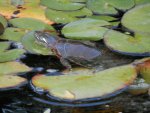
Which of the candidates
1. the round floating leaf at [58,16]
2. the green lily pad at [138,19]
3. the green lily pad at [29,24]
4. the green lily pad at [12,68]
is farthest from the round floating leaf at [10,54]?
the green lily pad at [138,19]

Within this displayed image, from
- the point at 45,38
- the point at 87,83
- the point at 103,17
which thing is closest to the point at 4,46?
the point at 45,38

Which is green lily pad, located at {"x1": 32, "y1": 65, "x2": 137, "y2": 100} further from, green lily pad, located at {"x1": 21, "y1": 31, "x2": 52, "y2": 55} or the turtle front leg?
green lily pad, located at {"x1": 21, "y1": 31, "x2": 52, "y2": 55}

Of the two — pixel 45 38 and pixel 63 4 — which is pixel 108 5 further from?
pixel 45 38

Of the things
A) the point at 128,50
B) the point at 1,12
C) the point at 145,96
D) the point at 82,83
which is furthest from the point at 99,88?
the point at 1,12

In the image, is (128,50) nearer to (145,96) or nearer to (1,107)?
(145,96)

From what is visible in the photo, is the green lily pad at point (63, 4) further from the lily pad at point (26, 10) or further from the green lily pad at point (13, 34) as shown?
the green lily pad at point (13, 34)
